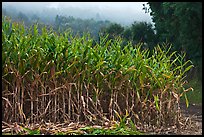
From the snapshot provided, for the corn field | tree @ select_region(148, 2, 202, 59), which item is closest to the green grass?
tree @ select_region(148, 2, 202, 59)

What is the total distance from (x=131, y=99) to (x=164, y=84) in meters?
0.41

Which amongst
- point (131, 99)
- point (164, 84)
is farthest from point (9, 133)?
point (164, 84)

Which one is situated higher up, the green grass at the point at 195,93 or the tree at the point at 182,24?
the tree at the point at 182,24

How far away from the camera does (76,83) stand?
454cm

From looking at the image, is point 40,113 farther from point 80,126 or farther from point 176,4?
point 176,4

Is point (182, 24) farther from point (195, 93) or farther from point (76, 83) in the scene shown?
point (76, 83)

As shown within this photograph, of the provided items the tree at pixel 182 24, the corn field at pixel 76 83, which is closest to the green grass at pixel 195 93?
the tree at pixel 182 24

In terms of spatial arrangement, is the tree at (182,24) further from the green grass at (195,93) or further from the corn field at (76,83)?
the corn field at (76,83)

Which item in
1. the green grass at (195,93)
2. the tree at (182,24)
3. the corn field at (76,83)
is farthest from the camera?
the tree at (182,24)

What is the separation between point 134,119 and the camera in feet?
15.4

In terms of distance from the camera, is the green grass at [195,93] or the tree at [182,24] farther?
the tree at [182,24]

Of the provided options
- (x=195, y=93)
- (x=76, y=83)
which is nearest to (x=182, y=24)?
(x=195, y=93)

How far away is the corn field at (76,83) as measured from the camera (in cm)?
439

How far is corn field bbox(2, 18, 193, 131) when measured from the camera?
14.4 ft
